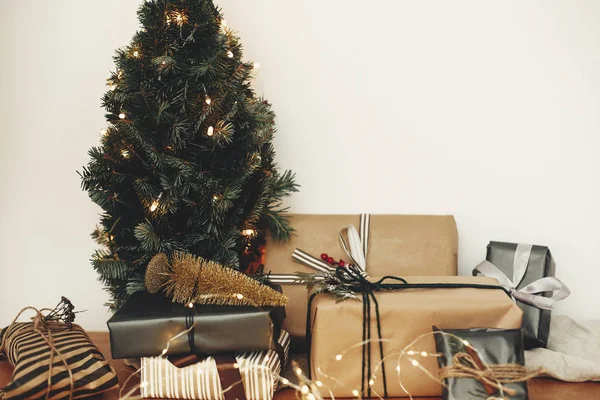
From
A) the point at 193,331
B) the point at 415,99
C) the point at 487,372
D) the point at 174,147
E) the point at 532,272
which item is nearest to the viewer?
the point at 487,372

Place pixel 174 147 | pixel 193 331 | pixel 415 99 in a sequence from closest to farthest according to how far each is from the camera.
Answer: pixel 193 331, pixel 174 147, pixel 415 99

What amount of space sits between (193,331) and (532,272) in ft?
2.56

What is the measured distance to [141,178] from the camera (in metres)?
0.97

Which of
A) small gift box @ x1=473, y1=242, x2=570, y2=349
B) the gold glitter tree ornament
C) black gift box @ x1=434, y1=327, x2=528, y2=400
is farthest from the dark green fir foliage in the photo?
small gift box @ x1=473, y1=242, x2=570, y2=349

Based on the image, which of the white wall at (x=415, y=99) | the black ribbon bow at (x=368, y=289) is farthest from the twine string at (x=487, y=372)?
the white wall at (x=415, y=99)

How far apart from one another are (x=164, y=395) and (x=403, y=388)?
0.45 m

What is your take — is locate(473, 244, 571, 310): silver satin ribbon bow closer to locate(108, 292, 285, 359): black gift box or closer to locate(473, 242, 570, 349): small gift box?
locate(473, 242, 570, 349): small gift box

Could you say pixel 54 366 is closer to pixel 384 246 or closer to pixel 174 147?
pixel 174 147

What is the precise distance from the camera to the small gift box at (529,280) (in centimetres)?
101

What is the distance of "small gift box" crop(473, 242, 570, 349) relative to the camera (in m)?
1.01

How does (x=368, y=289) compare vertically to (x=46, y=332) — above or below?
above

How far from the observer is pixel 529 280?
3.49 ft

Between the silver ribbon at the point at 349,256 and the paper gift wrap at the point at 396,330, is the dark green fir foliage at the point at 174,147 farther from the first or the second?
the paper gift wrap at the point at 396,330

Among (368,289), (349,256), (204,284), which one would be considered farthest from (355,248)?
(204,284)
